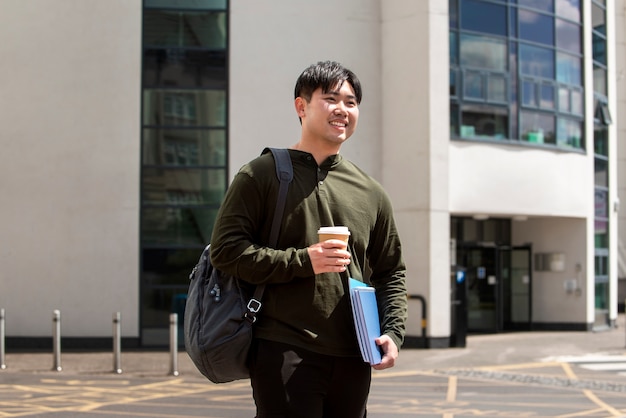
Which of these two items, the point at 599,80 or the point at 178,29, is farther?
the point at 599,80

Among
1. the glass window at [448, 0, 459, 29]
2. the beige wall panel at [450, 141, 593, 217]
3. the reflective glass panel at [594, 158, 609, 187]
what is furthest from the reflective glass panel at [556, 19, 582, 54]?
the glass window at [448, 0, 459, 29]

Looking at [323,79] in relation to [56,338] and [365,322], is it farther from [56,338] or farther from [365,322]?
[56,338]

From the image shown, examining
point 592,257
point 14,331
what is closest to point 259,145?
point 14,331

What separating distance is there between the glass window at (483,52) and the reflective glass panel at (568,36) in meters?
2.02

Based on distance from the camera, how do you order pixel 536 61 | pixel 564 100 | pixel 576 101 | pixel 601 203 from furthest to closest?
pixel 601 203, pixel 576 101, pixel 564 100, pixel 536 61

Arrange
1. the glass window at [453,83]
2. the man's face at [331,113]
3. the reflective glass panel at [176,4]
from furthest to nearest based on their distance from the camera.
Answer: the glass window at [453,83]
the reflective glass panel at [176,4]
the man's face at [331,113]

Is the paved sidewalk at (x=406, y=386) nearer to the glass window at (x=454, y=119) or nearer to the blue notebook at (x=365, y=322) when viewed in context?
the glass window at (x=454, y=119)

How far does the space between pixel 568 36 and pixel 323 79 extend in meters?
17.9

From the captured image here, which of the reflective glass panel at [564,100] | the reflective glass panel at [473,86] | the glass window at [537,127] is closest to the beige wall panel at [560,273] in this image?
the glass window at [537,127]

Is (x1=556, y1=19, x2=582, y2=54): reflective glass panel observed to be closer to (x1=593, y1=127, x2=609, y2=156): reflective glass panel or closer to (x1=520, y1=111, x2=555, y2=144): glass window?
(x1=520, y1=111, x2=555, y2=144): glass window

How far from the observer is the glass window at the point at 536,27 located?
734 inches

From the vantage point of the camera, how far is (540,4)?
19.1 meters

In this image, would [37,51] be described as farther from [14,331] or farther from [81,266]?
[14,331]

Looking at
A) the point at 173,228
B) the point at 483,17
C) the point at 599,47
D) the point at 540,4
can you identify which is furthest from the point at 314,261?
the point at 599,47
